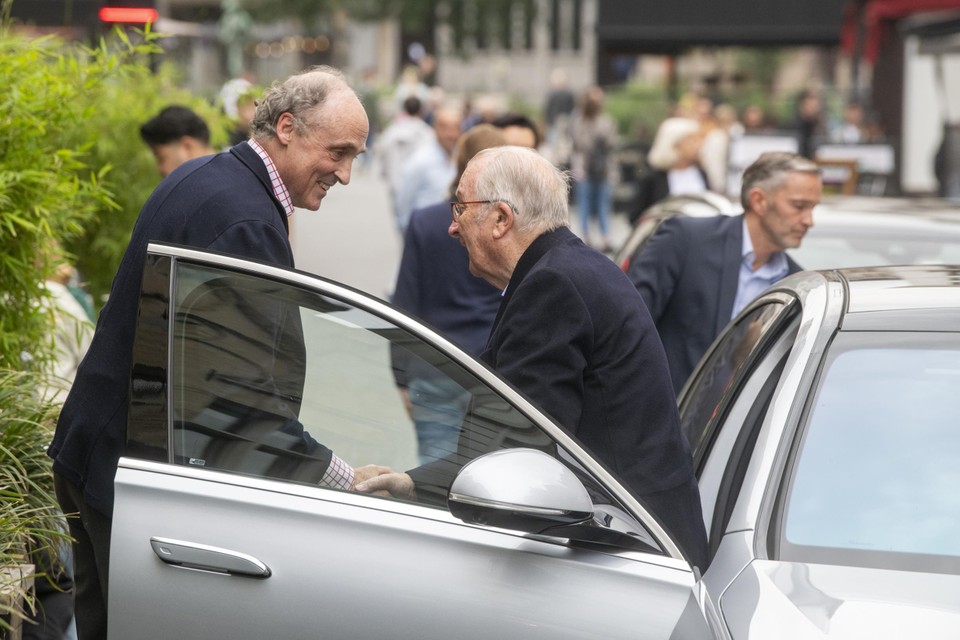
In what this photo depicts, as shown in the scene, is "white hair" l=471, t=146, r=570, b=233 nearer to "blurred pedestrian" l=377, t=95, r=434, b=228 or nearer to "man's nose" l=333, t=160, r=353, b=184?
"man's nose" l=333, t=160, r=353, b=184

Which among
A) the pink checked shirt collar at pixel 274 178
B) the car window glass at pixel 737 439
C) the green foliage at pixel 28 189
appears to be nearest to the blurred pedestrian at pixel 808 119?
the green foliage at pixel 28 189

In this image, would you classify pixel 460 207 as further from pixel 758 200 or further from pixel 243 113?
pixel 243 113

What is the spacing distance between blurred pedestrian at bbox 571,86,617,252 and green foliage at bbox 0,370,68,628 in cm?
1367

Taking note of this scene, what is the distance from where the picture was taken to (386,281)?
1395 centimetres

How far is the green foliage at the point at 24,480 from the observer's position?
3326 mm

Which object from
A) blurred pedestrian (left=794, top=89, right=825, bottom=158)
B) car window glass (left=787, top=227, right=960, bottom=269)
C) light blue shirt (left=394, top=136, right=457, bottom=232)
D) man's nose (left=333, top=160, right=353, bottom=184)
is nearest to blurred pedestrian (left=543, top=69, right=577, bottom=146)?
blurred pedestrian (left=794, top=89, right=825, bottom=158)

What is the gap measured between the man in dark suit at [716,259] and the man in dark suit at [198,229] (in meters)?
2.06

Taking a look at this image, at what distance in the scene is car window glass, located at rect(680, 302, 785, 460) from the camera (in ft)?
12.4

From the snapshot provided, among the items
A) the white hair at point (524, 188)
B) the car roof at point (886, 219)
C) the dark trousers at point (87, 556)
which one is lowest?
the dark trousers at point (87, 556)

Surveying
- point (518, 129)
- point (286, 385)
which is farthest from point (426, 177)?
point (286, 385)

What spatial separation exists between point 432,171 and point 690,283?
16.7 feet

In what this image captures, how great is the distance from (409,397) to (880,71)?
1960 centimetres

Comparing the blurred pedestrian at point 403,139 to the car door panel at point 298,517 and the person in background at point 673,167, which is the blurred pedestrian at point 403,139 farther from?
the car door panel at point 298,517

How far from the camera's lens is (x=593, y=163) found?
17.5 meters
